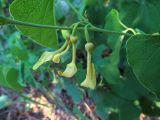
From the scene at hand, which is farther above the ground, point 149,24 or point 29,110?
point 149,24

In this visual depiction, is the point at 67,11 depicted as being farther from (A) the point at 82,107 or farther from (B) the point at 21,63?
(A) the point at 82,107

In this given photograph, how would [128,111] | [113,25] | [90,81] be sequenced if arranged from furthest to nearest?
[128,111] → [113,25] → [90,81]

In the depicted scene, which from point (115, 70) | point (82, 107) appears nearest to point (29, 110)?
point (82, 107)

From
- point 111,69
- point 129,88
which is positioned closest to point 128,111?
point 129,88

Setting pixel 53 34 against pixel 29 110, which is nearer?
pixel 53 34

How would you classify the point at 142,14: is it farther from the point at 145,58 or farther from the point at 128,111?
the point at 145,58

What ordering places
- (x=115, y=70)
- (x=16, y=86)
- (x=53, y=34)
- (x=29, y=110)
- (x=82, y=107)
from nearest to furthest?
(x=53, y=34)
(x=115, y=70)
(x=16, y=86)
(x=82, y=107)
(x=29, y=110)

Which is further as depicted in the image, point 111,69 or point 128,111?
point 128,111
